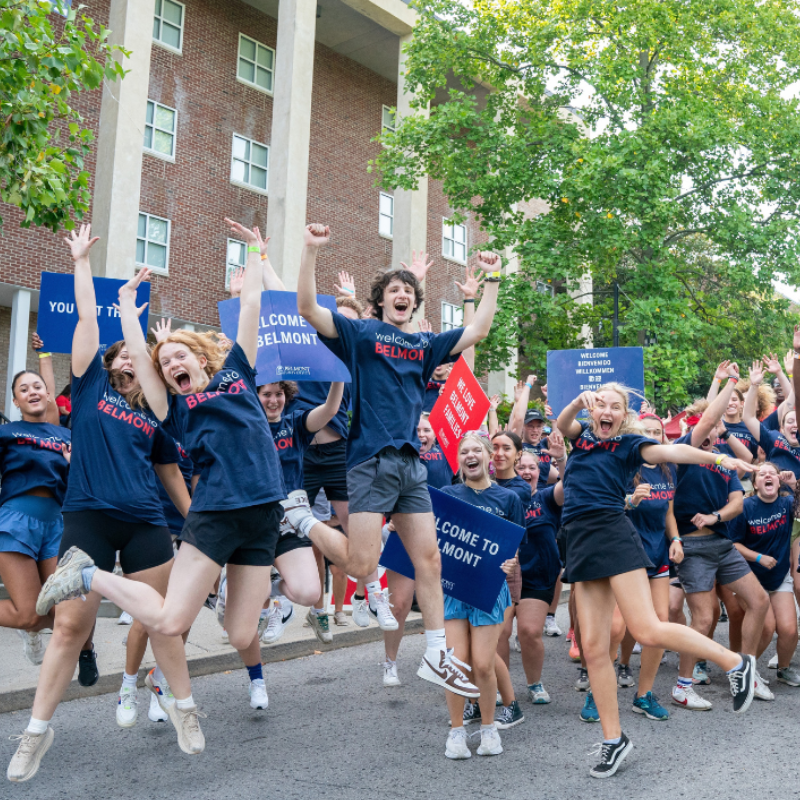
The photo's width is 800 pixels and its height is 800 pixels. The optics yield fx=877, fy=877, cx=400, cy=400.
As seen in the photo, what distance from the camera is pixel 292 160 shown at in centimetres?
1955

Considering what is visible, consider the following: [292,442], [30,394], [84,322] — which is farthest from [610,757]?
[30,394]

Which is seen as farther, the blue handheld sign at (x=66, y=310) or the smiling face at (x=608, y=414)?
the blue handheld sign at (x=66, y=310)

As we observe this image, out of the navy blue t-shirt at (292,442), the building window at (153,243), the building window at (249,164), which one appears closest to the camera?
the navy blue t-shirt at (292,442)

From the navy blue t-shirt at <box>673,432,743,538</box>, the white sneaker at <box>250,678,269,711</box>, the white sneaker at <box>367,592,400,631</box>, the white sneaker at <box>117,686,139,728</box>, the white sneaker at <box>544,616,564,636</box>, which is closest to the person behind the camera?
the white sneaker at <box>117,686,139,728</box>

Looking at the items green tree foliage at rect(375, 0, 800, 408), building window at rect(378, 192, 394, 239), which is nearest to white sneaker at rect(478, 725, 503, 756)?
green tree foliage at rect(375, 0, 800, 408)

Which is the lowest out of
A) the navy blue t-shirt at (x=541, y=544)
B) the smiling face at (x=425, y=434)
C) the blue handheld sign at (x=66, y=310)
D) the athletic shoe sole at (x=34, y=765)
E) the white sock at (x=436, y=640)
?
the athletic shoe sole at (x=34, y=765)

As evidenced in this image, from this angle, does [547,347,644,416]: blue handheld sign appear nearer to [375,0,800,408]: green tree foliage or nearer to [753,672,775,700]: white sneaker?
[753,672,775,700]: white sneaker

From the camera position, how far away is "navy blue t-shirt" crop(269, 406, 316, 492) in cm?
629

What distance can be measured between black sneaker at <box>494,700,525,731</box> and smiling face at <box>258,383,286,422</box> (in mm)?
2595

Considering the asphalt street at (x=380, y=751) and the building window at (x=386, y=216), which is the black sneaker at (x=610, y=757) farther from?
the building window at (x=386, y=216)

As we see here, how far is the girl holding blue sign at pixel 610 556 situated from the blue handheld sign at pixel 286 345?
2054mm

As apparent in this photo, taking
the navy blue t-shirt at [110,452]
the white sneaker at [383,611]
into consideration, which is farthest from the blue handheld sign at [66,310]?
the white sneaker at [383,611]

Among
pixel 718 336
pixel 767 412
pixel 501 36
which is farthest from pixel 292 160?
pixel 767 412

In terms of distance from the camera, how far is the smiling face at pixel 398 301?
524 centimetres
